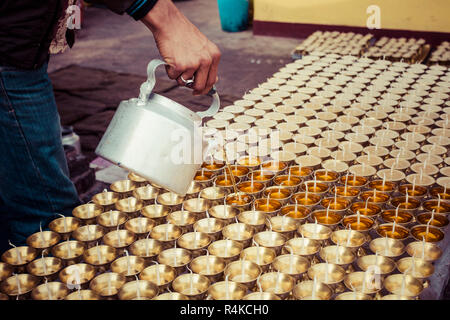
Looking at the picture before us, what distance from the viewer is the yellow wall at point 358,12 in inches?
219

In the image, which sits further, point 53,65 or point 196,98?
point 53,65

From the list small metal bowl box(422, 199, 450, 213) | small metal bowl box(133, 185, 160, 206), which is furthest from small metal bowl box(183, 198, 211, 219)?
small metal bowl box(422, 199, 450, 213)

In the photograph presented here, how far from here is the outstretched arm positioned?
126 centimetres

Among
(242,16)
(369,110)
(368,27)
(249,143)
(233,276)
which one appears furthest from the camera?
(242,16)

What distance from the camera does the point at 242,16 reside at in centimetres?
736

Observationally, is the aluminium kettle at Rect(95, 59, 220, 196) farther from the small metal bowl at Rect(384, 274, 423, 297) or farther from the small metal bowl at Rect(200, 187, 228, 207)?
the small metal bowl at Rect(384, 274, 423, 297)

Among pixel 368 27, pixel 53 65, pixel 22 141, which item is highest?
pixel 22 141

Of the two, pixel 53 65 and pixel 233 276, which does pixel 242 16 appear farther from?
pixel 233 276

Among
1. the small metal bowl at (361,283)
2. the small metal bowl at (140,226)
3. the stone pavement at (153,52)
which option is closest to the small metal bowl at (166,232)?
the small metal bowl at (140,226)

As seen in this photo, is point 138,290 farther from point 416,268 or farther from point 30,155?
point 30,155

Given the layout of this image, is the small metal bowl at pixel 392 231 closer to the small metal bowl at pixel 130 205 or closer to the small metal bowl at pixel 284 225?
the small metal bowl at pixel 284 225

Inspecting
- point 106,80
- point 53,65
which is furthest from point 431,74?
point 53,65
